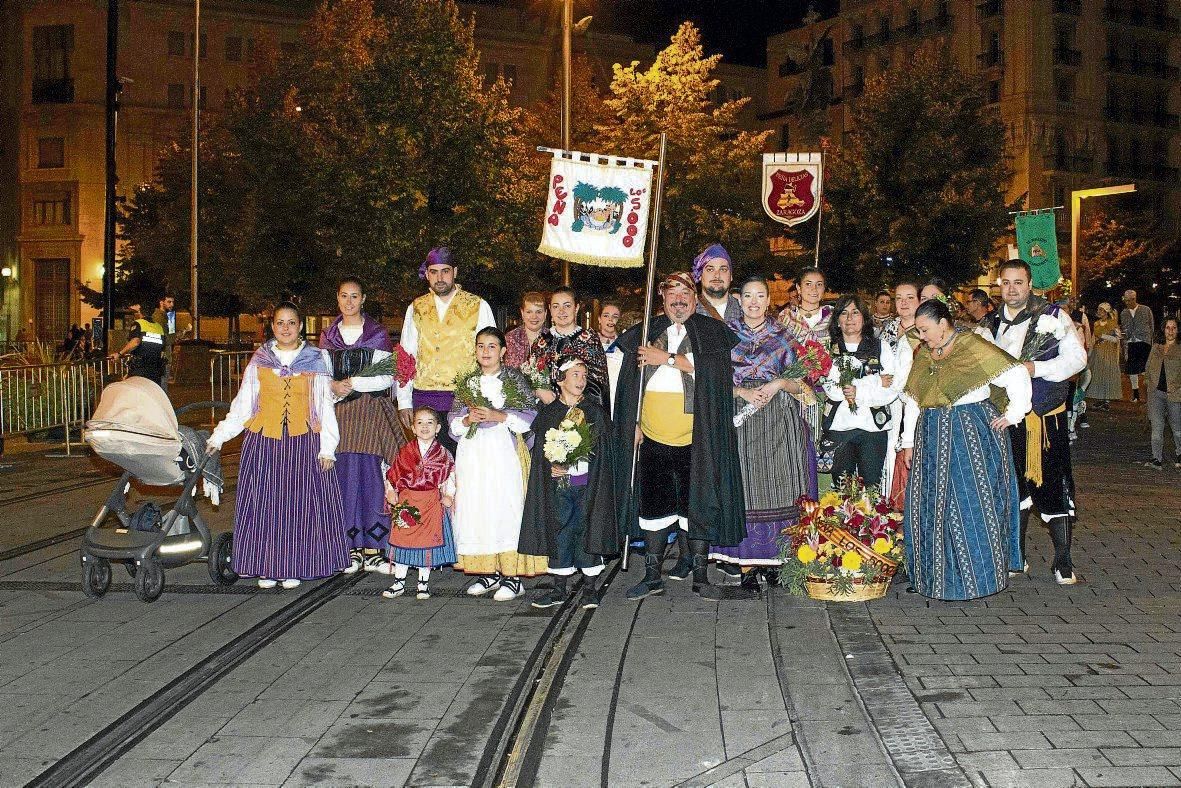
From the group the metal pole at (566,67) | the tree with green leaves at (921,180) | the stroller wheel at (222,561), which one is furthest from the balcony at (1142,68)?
the stroller wheel at (222,561)

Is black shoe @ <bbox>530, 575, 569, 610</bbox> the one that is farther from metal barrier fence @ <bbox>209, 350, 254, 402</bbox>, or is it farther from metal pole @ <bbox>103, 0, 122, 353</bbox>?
metal pole @ <bbox>103, 0, 122, 353</bbox>

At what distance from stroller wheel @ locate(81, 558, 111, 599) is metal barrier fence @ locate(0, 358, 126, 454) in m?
10.1

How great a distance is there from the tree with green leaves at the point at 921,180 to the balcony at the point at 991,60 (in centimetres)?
2237

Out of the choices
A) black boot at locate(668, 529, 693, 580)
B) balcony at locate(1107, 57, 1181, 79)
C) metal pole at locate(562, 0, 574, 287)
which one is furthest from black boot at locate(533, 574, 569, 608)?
balcony at locate(1107, 57, 1181, 79)

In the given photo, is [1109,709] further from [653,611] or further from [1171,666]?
[653,611]

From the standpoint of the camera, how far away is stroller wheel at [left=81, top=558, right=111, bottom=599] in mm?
8852

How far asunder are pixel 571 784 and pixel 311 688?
1826 millimetres

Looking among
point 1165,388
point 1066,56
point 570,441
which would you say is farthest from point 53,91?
point 570,441

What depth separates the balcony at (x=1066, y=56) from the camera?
202 feet

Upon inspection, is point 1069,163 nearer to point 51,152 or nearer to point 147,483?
point 51,152

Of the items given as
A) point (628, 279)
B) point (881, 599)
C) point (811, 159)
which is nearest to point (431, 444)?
point (881, 599)

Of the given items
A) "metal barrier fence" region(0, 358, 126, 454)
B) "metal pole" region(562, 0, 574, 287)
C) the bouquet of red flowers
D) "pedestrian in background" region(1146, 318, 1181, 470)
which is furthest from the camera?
"metal pole" region(562, 0, 574, 287)

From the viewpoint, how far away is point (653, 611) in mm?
8523

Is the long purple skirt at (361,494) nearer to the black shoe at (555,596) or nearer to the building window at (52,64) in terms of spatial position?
the black shoe at (555,596)
